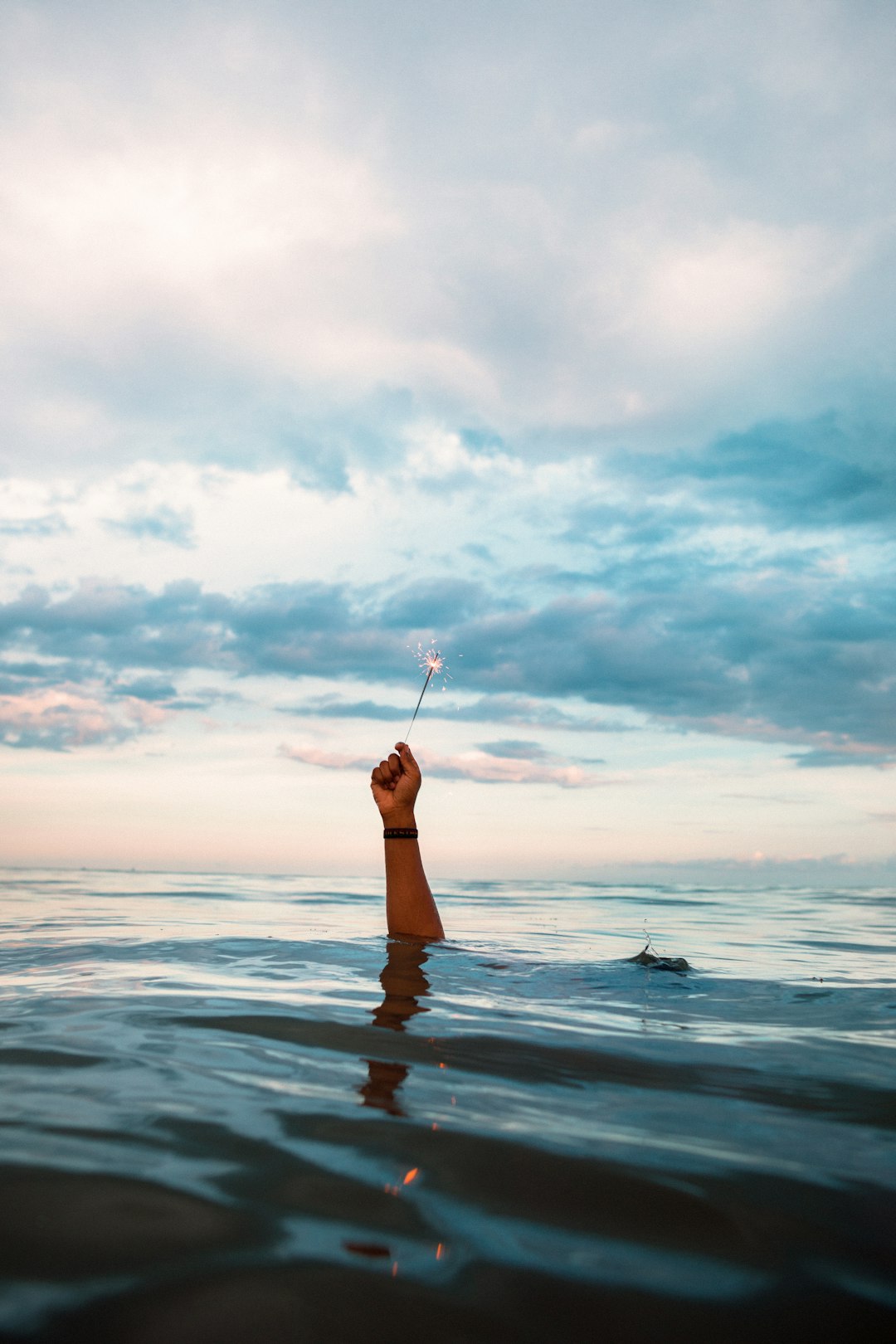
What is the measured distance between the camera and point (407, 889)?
21.3 ft

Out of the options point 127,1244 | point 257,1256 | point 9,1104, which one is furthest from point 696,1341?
point 9,1104

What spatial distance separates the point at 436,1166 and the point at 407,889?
4703 millimetres

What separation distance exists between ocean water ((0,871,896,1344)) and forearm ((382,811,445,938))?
1.72 meters

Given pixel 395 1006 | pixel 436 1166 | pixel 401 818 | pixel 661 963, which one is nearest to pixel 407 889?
pixel 401 818

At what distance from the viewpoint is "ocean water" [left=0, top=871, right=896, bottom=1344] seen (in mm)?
1315

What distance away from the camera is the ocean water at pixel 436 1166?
1315 millimetres

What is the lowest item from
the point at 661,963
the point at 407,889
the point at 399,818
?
the point at 661,963

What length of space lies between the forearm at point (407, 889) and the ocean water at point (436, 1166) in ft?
5.65

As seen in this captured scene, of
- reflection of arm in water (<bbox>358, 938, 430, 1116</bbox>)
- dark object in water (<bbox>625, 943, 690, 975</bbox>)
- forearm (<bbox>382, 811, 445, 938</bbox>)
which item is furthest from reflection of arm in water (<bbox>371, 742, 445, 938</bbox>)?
dark object in water (<bbox>625, 943, 690, 975</bbox>)

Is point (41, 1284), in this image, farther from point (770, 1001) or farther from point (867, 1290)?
point (770, 1001)

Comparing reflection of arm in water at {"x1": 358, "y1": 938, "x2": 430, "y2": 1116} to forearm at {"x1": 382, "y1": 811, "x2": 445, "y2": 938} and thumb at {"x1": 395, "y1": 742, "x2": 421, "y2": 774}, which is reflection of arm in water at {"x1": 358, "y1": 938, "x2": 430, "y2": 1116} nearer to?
forearm at {"x1": 382, "y1": 811, "x2": 445, "y2": 938}

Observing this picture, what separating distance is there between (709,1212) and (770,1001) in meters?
3.21

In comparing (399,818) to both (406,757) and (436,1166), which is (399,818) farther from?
(436,1166)

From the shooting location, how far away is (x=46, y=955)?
18.7ft
